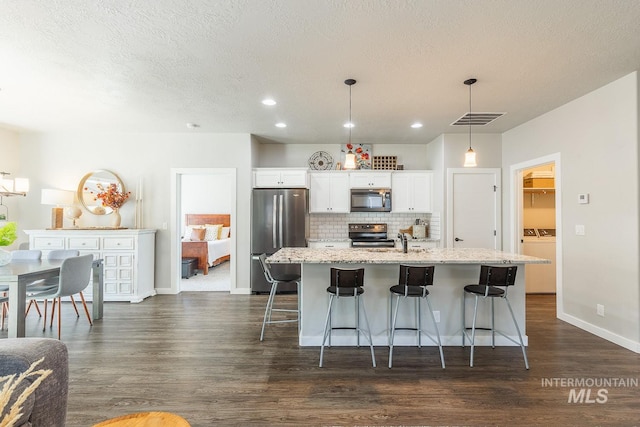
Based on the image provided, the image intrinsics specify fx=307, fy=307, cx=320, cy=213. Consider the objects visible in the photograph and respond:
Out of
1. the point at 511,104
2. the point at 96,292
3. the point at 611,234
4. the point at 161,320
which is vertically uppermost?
the point at 511,104

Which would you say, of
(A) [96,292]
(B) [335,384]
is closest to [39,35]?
(A) [96,292]

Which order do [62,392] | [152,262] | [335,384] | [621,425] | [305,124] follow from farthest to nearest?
1. [152,262]
2. [305,124]
3. [335,384]
4. [621,425]
5. [62,392]

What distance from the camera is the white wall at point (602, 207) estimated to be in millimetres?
2982

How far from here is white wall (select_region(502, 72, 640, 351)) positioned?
298 centimetres

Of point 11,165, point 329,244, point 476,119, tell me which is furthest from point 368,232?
point 11,165

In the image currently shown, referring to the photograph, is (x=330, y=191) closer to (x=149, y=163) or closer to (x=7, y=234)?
(x=149, y=163)

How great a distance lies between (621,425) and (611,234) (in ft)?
6.66

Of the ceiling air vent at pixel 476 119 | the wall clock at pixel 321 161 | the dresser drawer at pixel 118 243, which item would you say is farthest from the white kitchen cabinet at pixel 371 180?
the dresser drawer at pixel 118 243

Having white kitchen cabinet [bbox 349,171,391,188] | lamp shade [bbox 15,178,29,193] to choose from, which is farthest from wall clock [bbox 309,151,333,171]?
lamp shade [bbox 15,178,29,193]

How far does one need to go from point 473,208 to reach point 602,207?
185cm

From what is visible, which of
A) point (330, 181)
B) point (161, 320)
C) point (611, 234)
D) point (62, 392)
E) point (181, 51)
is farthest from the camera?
point (330, 181)

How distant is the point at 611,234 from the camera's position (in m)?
3.17

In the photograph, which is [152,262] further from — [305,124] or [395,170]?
[395,170]

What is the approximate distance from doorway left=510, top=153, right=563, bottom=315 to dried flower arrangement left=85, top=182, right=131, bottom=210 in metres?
6.24
